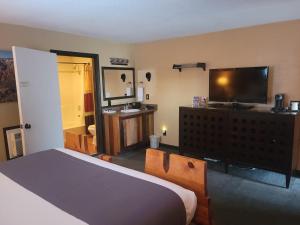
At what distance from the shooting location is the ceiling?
7.48 feet

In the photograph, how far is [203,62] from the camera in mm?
3879

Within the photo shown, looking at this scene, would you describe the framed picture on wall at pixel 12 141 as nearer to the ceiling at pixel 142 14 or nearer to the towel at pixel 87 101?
the ceiling at pixel 142 14

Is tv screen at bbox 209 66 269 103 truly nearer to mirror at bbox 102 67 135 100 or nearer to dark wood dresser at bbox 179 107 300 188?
dark wood dresser at bbox 179 107 300 188

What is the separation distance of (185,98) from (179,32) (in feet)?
3.94

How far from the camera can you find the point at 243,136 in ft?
10.3

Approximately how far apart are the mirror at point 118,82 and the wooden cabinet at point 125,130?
53 cm

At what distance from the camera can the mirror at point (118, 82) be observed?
427cm

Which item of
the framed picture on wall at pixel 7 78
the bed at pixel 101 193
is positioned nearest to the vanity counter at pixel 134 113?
the framed picture on wall at pixel 7 78

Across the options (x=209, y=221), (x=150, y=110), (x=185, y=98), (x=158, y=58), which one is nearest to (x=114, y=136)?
(x=150, y=110)

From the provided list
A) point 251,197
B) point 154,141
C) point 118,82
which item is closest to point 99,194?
point 251,197

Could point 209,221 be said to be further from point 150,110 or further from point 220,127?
point 150,110

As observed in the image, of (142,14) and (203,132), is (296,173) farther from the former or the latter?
(142,14)

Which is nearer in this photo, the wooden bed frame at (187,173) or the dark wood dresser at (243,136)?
the wooden bed frame at (187,173)

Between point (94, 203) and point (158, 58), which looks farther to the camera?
point (158, 58)
